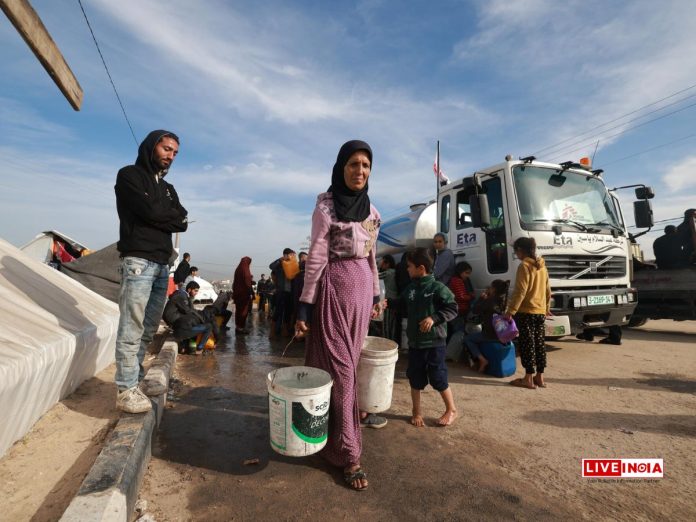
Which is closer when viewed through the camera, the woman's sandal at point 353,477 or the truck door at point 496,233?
the woman's sandal at point 353,477

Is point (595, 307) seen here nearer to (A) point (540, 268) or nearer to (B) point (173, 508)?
(A) point (540, 268)

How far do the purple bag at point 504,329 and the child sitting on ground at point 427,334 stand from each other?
5.56 feet

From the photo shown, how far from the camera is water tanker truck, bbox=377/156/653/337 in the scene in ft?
17.7

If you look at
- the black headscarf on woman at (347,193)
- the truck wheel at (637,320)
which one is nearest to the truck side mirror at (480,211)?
the black headscarf on woman at (347,193)

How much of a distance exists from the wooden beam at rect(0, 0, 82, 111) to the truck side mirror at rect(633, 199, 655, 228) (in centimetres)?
816

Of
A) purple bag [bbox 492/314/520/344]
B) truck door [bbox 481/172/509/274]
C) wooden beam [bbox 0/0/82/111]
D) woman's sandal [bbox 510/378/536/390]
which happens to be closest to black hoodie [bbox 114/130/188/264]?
wooden beam [bbox 0/0/82/111]

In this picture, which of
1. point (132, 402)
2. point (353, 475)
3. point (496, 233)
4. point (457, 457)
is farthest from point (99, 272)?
point (496, 233)

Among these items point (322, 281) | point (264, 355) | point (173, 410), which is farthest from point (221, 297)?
point (322, 281)

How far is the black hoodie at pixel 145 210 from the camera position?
8.82 ft

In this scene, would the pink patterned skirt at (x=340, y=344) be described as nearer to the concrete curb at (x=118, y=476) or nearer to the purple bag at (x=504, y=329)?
the concrete curb at (x=118, y=476)

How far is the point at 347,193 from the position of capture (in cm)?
260

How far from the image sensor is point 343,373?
246 centimetres

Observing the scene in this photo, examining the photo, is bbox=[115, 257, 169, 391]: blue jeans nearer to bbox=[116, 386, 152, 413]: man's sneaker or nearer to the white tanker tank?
bbox=[116, 386, 152, 413]: man's sneaker

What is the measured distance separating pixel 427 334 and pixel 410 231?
16.6ft
